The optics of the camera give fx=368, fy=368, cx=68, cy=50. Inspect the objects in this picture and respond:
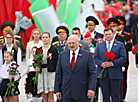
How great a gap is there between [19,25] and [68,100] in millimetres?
10955

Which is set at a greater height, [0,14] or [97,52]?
[0,14]

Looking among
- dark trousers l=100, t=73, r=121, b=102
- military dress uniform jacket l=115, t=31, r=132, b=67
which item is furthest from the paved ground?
dark trousers l=100, t=73, r=121, b=102

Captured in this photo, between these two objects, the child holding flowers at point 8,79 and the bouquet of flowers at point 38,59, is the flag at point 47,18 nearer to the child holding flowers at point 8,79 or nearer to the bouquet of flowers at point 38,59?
the bouquet of flowers at point 38,59

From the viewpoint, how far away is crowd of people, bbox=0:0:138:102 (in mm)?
6523

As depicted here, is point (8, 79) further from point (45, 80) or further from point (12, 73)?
point (45, 80)

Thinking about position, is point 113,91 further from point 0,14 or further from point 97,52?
point 0,14

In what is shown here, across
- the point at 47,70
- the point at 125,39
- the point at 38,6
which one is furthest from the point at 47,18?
the point at 47,70

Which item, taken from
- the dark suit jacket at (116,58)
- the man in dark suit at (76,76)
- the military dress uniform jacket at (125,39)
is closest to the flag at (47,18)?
the military dress uniform jacket at (125,39)

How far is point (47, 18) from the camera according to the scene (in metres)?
15.2

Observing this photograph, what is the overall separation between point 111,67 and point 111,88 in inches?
18.5

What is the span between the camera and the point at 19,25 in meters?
17.1

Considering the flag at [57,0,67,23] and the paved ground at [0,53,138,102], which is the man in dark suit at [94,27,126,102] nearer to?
the paved ground at [0,53,138,102]

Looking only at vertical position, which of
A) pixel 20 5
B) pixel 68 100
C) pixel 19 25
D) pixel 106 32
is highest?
pixel 20 5

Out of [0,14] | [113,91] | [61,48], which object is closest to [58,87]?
[113,91]
